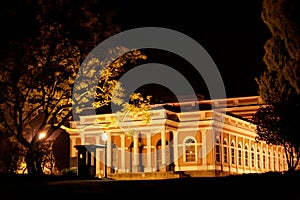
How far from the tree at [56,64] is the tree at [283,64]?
792cm

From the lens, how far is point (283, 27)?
2314 centimetres

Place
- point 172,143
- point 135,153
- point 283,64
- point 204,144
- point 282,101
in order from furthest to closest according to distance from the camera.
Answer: point 135,153
point 172,143
point 204,144
point 282,101
point 283,64

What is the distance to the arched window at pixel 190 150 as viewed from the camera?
5206 cm

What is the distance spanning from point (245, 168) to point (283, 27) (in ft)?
117

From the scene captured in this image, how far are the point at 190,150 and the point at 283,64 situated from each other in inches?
1096

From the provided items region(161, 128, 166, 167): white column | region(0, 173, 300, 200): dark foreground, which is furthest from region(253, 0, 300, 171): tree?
region(161, 128, 166, 167): white column

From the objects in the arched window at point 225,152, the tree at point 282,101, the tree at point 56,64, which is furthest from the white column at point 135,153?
the tree at point 56,64

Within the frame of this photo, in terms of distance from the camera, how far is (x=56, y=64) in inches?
1214

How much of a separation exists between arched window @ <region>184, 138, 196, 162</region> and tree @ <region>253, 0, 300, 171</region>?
17812 mm

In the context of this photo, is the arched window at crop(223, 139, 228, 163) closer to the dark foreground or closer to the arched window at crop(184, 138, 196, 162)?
the arched window at crop(184, 138, 196, 162)

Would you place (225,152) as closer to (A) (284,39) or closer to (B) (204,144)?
(B) (204,144)

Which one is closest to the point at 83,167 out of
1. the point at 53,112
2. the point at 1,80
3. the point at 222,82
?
the point at 53,112

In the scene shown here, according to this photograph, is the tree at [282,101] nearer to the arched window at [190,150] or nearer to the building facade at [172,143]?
the building facade at [172,143]

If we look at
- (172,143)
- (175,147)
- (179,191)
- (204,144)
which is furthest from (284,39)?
(172,143)
